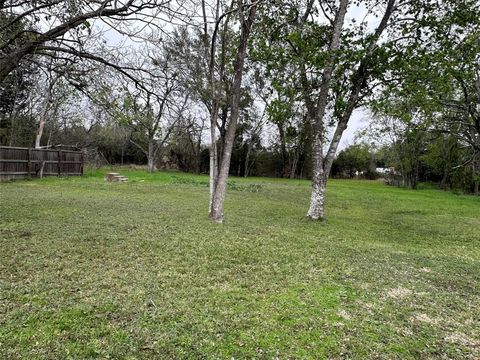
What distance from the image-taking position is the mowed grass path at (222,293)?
2250 millimetres

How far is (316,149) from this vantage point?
8.11 metres

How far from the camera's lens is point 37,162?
51.8 ft

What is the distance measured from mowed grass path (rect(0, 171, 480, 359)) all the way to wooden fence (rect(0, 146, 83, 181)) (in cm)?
992

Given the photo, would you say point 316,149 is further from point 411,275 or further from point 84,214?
point 84,214

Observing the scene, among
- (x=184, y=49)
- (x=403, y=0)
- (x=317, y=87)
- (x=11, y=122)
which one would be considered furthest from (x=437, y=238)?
(x=11, y=122)

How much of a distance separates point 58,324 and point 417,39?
939cm

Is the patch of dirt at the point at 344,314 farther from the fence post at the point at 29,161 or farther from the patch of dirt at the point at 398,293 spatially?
the fence post at the point at 29,161

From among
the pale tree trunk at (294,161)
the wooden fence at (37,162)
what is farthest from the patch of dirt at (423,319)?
the pale tree trunk at (294,161)

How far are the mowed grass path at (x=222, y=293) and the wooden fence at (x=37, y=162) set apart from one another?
32.5ft

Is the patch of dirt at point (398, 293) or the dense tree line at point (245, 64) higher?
the dense tree line at point (245, 64)

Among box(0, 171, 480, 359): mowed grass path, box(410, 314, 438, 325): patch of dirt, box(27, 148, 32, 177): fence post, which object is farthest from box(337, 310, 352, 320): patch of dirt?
box(27, 148, 32, 177): fence post

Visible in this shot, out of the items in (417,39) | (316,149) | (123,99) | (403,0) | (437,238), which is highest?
(403,0)

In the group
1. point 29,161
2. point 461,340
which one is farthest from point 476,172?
Result: point 29,161

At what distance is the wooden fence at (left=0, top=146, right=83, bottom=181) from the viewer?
1405cm
